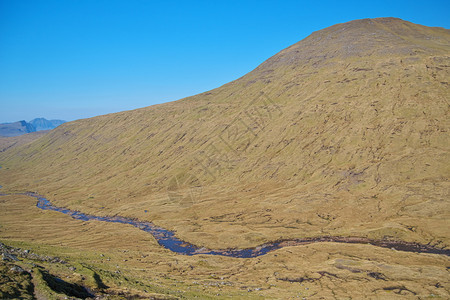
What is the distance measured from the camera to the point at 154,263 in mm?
94188

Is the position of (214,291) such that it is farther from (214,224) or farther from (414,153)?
(414,153)

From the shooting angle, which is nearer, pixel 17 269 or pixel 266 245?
pixel 17 269

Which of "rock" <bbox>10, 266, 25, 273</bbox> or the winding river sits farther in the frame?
the winding river

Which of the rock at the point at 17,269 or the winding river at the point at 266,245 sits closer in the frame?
the rock at the point at 17,269

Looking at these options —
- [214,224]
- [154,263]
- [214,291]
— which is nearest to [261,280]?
[214,291]

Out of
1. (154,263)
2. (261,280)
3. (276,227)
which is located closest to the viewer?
(261,280)

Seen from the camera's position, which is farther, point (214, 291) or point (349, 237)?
point (349, 237)

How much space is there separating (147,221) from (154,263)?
233 feet

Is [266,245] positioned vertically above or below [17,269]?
below

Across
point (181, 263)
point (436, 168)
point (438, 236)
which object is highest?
point (436, 168)

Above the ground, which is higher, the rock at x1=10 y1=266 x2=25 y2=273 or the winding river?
the rock at x1=10 y1=266 x2=25 y2=273

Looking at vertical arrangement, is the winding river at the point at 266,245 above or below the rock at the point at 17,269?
below

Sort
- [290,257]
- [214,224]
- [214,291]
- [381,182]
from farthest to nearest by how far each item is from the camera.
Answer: [381,182] < [214,224] < [290,257] < [214,291]

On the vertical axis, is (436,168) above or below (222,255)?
above
